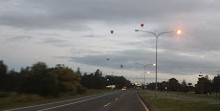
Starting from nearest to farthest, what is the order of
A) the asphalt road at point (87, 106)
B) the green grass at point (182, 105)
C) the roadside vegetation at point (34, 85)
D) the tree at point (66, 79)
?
1. the asphalt road at point (87, 106)
2. the green grass at point (182, 105)
3. the roadside vegetation at point (34, 85)
4. the tree at point (66, 79)

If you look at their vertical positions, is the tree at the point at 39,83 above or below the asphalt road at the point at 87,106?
above

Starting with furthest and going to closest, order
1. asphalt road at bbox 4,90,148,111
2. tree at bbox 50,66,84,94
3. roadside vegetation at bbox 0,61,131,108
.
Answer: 1. tree at bbox 50,66,84,94
2. roadside vegetation at bbox 0,61,131,108
3. asphalt road at bbox 4,90,148,111

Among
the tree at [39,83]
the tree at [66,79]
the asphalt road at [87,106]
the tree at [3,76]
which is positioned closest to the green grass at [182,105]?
the asphalt road at [87,106]

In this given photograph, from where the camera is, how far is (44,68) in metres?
42.6

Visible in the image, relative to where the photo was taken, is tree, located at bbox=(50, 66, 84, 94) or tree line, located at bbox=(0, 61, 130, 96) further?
tree, located at bbox=(50, 66, 84, 94)

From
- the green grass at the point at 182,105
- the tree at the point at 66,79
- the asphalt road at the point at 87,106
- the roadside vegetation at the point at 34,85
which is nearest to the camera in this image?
the asphalt road at the point at 87,106

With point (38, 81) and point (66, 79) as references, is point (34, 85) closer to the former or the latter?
point (38, 81)

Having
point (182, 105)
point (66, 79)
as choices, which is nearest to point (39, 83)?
point (66, 79)

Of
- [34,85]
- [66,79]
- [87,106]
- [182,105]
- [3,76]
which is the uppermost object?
[66,79]

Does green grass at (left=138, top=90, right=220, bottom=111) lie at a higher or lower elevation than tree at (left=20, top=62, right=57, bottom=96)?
lower

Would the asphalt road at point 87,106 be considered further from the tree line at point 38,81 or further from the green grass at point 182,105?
the tree line at point 38,81

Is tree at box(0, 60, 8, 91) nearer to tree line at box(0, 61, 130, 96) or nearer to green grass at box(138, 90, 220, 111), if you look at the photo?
tree line at box(0, 61, 130, 96)

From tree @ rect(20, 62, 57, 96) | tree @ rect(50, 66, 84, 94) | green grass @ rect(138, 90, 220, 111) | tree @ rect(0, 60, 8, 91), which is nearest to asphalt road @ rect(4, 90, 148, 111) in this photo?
green grass @ rect(138, 90, 220, 111)

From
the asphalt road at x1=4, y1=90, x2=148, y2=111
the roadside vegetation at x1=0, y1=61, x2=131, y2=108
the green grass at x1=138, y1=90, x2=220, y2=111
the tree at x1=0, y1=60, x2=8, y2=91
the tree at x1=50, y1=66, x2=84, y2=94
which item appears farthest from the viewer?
the tree at x1=50, y1=66, x2=84, y2=94
